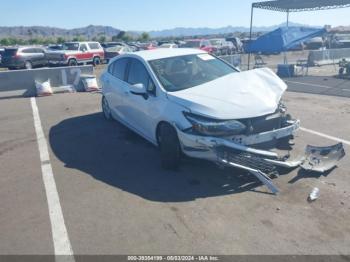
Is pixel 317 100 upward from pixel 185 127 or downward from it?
downward

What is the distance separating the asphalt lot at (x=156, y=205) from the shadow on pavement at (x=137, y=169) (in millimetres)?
16

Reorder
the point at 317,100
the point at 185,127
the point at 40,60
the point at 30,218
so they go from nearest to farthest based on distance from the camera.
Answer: the point at 30,218 < the point at 185,127 < the point at 317,100 < the point at 40,60

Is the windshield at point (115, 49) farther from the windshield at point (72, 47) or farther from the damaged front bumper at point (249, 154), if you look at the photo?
the damaged front bumper at point (249, 154)

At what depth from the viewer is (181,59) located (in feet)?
21.9

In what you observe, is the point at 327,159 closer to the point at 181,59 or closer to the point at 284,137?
the point at 284,137

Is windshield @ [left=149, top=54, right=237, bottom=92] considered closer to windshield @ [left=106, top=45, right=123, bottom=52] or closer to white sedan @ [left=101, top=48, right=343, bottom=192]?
white sedan @ [left=101, top=48, right=343, bottom=192]

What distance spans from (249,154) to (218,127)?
0.54m

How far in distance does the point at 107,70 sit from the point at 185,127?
384 centimetres

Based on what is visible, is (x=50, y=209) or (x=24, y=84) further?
(x=24, y=84)

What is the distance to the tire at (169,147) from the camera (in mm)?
5438

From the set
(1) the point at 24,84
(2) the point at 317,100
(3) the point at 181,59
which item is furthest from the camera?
(1) the point at 24,84

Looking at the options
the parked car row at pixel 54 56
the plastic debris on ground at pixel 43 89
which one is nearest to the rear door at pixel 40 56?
the parked car row at pixel 54 56

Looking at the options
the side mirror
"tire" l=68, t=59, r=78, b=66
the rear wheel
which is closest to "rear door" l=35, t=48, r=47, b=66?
the rear wheel

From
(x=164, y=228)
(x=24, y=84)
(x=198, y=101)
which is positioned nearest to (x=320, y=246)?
(x=164, y=228)
